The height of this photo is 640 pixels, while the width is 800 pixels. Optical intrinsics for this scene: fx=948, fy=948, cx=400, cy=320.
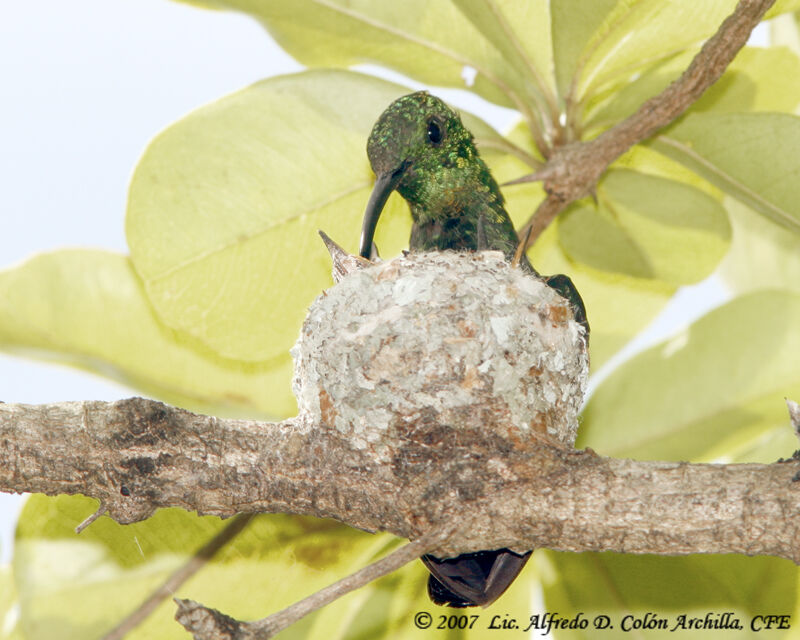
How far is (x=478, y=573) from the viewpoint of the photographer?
254 centimetres

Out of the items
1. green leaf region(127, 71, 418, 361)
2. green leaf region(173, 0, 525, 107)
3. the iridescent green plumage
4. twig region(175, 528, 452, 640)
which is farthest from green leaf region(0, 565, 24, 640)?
green leaf region(173, 0, 525, 107)

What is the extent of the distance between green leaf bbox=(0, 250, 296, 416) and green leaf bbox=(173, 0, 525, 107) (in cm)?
88

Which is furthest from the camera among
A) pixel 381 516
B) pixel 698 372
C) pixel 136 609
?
pixel 698 372

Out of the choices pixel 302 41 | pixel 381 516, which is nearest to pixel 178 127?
pixel 302 41

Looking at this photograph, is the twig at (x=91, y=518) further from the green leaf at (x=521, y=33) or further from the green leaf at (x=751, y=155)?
the green leaf at (x=751, y=155)

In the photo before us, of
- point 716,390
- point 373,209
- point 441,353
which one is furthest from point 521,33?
point 716,390

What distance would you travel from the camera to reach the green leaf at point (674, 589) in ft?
8.59

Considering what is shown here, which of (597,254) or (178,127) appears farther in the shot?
(597,254)

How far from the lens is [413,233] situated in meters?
3.27

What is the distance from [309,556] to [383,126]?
4.14 feet

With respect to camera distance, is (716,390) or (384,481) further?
(716,390)

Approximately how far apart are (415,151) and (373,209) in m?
0.39

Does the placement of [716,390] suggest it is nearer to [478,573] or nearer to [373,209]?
[478,573]

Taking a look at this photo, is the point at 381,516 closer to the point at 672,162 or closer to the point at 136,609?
the point at 136,609
